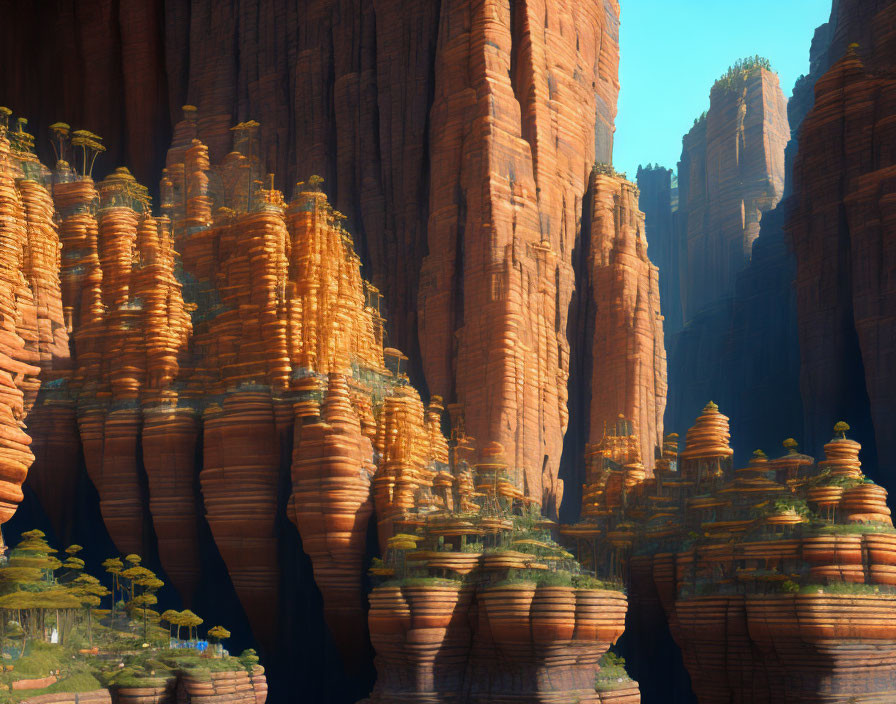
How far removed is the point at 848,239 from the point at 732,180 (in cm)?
3630

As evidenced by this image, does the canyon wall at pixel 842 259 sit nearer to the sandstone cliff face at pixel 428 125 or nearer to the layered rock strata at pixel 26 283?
the sandstone cliff face at pixel 428 125

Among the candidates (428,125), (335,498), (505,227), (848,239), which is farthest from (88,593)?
(848,239)

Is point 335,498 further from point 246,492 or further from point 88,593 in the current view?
point 88,593

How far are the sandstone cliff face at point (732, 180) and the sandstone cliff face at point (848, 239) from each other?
29.7 m

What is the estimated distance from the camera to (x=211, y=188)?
188 ft

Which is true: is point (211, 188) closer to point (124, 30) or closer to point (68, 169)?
point (68, 169)

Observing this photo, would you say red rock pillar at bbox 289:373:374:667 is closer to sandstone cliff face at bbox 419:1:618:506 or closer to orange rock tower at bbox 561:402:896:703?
sandstone cliff face at bbox 419:1:618:506

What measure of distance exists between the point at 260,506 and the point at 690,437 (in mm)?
17734

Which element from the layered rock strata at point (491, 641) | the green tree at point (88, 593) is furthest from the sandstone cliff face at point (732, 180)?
the green tree at point (88, 593)

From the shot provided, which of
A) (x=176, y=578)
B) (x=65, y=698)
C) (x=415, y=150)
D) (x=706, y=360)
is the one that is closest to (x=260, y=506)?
(x=176, y=578)

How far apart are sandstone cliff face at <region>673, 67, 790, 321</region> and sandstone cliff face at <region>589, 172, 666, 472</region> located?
30507mm

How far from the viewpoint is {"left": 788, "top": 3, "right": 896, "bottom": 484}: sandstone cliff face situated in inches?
2324

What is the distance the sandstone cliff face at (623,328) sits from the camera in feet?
202

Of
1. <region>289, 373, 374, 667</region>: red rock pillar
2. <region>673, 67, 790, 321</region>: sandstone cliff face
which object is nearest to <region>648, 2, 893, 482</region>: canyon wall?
<region>673, 67, 790, 321</region>: sandstone cliff face
